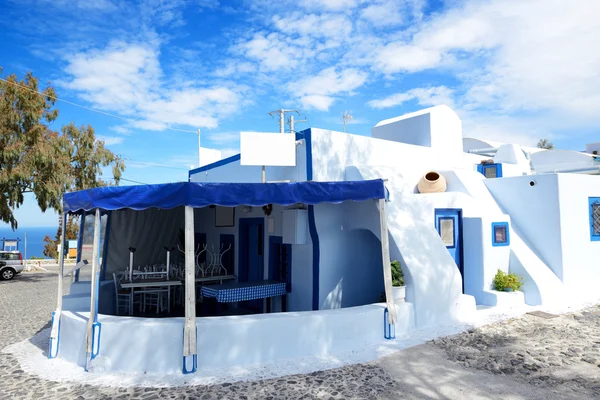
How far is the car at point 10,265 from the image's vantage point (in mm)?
15625

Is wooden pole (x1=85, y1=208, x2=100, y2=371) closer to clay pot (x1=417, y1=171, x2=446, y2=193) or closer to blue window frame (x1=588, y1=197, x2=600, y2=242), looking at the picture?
clay pot (x1=417, y1=171, x2=446, y2=193)

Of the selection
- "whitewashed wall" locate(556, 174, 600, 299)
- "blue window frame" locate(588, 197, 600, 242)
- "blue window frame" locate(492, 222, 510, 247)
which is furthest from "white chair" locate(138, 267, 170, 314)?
"blue window frame" locate(588, 197, 600, 242)

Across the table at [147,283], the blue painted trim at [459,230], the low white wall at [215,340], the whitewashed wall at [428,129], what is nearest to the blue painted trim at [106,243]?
the table at [147,283]

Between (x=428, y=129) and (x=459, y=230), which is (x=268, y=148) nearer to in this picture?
(x=459, y=230)

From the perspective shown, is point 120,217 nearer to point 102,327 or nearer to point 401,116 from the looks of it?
point 102,327

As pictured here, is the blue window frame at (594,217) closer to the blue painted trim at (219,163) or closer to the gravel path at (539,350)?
the gravel path at (539,350)

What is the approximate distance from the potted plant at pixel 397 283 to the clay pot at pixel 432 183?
3308 millimetres

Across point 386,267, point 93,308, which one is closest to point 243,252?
point 386,267

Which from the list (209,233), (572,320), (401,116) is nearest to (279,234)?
(209,233)

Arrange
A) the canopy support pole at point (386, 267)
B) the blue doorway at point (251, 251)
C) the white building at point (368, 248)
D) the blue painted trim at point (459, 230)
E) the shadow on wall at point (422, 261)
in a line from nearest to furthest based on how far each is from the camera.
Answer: the white building at point (368, 248), the canopy support pole at point (386, 267), the shadow on wall at point (422, 261), the blue doorway at point (251, 251), the blue painted trim at point (459, 230)

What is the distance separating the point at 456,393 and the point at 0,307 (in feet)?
34.5

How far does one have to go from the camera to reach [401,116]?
42.2 ft

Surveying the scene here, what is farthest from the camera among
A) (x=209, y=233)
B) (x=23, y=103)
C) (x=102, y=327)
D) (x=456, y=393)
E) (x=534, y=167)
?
(x=534, y=167)

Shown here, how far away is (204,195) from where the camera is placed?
5195 millimetres
